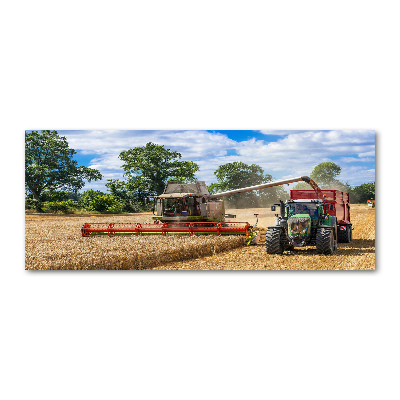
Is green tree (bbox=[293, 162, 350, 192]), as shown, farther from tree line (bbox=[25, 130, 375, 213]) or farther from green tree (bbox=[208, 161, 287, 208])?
green tree (bbox=[208, 161, 287, 208])

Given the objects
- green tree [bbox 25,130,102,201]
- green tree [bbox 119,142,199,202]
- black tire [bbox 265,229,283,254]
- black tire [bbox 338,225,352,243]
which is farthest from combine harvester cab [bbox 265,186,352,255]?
green tree [bbox 25,130,102,201]

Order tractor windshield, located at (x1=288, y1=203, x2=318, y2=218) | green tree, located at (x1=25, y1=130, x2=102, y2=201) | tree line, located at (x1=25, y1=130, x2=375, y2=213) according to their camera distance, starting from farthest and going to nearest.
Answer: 1. tractor windshield, located at (x1=288, y1=203, x2=318, y2=218)
2. tree line, located at (x1=25, y1=130, x2=375, y2=213)
3. green tree, located at (x1=25, y1=130, x2=102, y2=201)

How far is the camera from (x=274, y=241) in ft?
34.7

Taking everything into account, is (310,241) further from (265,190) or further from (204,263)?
(204,263)

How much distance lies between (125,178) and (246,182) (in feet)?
10.3

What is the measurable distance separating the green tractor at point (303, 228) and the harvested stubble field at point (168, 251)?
256 mm

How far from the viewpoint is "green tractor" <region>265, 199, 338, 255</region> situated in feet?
34.7

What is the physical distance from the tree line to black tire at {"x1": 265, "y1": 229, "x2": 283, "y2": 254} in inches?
44.2

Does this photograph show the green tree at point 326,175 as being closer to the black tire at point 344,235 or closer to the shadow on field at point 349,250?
the shadow on field at point 349,250

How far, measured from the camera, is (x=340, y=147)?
1000 centimetres

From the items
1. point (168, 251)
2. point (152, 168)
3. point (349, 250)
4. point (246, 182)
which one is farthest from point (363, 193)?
point (152, 168)

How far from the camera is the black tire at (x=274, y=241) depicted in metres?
10.6

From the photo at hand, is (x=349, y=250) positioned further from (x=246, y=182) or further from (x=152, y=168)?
(x=152, y=168)
